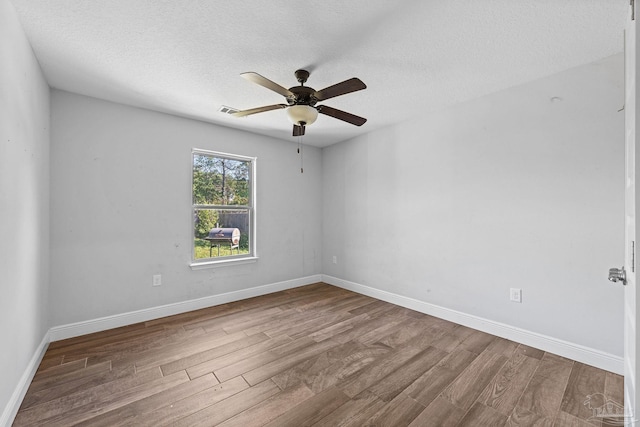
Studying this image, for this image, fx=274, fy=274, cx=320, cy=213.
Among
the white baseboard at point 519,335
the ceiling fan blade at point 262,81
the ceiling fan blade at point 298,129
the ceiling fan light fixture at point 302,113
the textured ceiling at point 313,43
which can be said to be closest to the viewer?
the textured ceiling at point 313,43

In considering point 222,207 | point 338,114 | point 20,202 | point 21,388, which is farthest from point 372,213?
point 21,388

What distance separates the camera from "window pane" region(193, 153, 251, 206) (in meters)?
3.58

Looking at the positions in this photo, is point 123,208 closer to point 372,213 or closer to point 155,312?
point 155,312

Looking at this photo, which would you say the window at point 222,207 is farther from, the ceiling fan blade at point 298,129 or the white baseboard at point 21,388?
the white baseboard at point 21,388

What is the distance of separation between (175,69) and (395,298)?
3.50 meters

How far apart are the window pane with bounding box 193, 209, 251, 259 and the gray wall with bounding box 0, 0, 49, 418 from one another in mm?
1434

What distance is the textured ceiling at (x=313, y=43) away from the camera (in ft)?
5.38

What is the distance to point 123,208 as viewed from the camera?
2971 mm

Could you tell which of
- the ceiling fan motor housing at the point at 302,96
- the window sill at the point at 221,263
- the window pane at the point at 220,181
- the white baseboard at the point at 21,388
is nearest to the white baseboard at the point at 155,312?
the white baseboard at the point at 21,388

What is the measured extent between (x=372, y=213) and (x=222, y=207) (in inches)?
83.5

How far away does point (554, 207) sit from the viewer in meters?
2.38

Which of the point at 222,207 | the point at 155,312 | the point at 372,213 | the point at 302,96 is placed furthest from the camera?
the point at 372,213

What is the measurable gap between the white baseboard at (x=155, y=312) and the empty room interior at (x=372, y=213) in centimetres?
4

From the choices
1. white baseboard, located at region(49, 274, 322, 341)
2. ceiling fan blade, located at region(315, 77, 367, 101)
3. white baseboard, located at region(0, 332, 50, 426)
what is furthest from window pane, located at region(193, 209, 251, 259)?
ceiling fan blade, located at region(315, 77, 367, 101)
